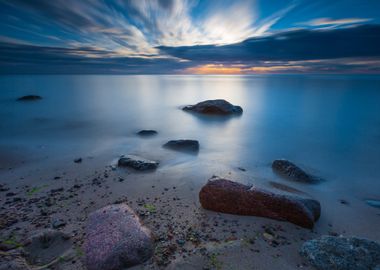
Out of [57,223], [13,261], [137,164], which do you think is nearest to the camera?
[13,261]

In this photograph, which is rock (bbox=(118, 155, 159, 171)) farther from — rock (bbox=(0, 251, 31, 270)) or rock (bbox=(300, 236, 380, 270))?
rock (bbox=(300, 236, 380, 270))

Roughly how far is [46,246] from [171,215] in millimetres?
2016

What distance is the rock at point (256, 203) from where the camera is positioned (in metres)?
3.72

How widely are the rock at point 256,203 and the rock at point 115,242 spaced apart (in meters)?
1.47

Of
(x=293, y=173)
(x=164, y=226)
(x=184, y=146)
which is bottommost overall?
(x=184, y=146)

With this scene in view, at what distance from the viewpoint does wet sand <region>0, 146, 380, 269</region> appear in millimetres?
3051

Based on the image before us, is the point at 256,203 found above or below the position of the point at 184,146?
above

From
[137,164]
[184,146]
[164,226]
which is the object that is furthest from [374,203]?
[137,164]

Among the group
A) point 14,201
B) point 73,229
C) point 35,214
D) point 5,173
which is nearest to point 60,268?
point 73,229

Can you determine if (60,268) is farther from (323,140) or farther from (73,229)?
(323,140)

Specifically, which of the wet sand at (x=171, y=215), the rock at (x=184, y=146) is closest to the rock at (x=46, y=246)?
the wet sand at (x=171, y=215)

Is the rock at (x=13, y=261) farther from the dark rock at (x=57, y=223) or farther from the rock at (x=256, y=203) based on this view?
the rock at (x=256, y=203)

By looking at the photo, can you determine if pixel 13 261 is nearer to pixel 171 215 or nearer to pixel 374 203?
pixel 171 215

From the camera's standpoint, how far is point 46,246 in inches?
124
